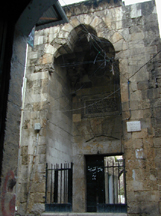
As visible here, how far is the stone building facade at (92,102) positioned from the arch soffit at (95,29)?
1.3 inches

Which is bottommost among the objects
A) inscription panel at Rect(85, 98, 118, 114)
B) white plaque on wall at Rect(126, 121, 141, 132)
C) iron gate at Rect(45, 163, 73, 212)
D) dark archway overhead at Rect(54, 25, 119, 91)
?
iron gate at Rect(45, 163, 73, 212)

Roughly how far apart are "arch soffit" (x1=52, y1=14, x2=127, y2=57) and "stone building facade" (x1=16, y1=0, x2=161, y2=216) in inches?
1.3

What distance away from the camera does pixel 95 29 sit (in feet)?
27.8

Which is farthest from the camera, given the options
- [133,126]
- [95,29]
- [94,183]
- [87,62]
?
[87,62]

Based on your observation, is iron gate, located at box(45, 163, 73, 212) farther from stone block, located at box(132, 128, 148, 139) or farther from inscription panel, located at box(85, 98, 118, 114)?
inscription panel, located at box(85, 98, 118, 114)

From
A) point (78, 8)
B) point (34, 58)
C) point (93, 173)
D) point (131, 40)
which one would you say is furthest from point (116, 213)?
point (78, 8)

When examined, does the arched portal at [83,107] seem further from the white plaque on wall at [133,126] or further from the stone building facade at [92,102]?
the white plaque on wall at [133,126]

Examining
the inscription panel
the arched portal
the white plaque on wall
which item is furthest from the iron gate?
the inscription panel

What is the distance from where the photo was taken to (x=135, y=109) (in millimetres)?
7254

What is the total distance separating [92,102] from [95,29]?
305cm

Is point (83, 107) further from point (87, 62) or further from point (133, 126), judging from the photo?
point (133, 126)

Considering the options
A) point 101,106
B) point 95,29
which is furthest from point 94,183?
point 95,29

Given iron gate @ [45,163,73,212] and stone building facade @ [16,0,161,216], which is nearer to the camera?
stone building facade @ [16,0,161,216]

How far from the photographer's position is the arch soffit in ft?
26.5
